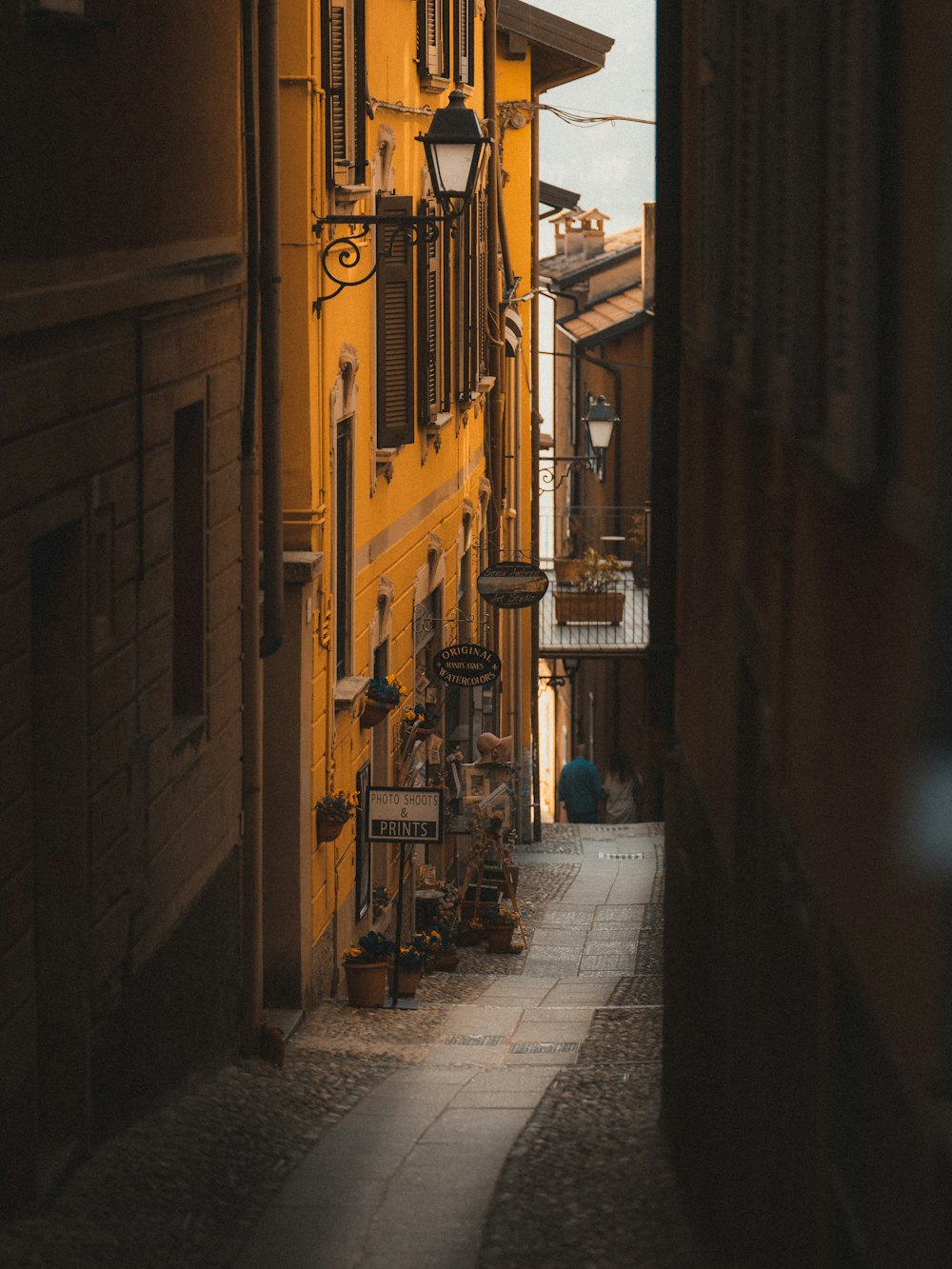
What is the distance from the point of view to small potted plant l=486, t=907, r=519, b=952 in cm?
1852

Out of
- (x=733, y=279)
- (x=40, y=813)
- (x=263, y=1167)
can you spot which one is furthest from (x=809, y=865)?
(x=263, y=1167)

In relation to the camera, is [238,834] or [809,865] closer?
[809,865]

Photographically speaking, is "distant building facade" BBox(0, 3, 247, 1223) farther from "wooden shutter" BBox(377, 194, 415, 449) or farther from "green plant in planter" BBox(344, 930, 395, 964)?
"wooden shutter" BBox(377, 194, 415, 449)

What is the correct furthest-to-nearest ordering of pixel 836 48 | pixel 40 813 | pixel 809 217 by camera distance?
pixel 40 813 < pixel 809 217 < pixel 836 48

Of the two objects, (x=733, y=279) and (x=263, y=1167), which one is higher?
(x=733, y=279)

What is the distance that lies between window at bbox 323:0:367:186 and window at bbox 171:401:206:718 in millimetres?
3877

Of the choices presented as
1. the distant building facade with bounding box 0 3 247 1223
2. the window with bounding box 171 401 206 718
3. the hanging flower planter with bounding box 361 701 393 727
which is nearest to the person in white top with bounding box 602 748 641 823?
the hanging flower planter with bounding box 361 701 393 727

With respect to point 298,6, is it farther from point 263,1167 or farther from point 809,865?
point 809,865

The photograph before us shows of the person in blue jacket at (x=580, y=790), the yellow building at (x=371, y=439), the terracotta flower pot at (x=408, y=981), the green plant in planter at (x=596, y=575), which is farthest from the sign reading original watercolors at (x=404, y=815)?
the person in blue jacket at (x=580, y=790)

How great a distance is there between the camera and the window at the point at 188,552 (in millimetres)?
10773

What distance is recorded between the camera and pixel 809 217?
484 cm

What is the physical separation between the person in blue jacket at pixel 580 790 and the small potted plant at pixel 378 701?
44.6 ft

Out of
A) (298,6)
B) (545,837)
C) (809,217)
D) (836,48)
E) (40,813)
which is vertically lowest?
(545,837)

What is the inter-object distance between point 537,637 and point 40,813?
67.1 feet
